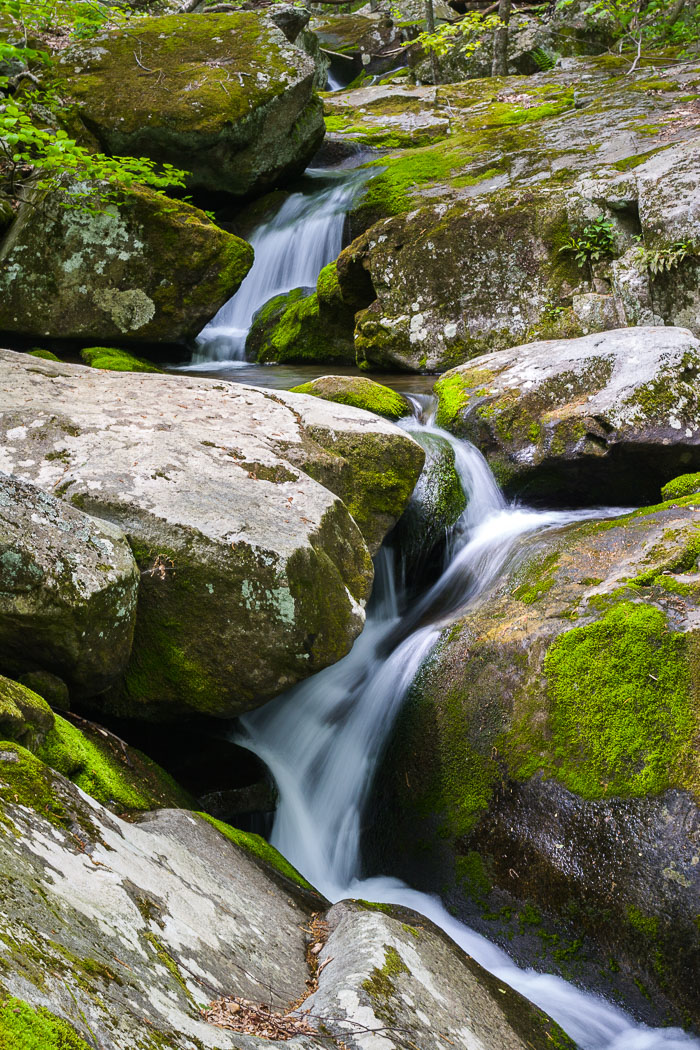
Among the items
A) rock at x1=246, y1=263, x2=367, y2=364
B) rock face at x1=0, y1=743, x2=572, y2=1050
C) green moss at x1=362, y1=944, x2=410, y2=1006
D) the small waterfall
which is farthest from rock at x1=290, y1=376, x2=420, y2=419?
green moss at x1=362, y1=944, x2=410, y2=1006

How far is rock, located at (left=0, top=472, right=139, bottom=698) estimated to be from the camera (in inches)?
124

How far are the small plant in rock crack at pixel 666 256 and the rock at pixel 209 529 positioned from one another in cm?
525

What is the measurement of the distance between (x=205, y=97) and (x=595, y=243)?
22.0 feet

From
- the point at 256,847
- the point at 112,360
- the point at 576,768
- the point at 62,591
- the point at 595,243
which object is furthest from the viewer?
the point at 595,243

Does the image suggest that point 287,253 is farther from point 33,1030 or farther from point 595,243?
point 33,1030

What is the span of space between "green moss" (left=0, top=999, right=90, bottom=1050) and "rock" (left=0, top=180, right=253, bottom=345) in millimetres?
9201

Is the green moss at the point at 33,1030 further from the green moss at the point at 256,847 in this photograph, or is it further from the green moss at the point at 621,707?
the green moss at the point at 621,707

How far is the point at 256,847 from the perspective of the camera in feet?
11.8

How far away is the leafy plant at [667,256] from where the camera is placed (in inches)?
318

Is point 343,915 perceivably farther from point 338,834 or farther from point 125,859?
point 338,834

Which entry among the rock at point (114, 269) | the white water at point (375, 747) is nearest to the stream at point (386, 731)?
the white water at point (375, 747)

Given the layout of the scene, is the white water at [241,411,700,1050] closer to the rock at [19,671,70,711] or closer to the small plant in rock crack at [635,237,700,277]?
the rock at [19,671,70,711]

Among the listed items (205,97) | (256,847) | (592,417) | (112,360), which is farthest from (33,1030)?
(205,97)

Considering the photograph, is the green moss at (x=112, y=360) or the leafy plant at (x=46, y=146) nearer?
the leafy plant at (x=46, y=146)
